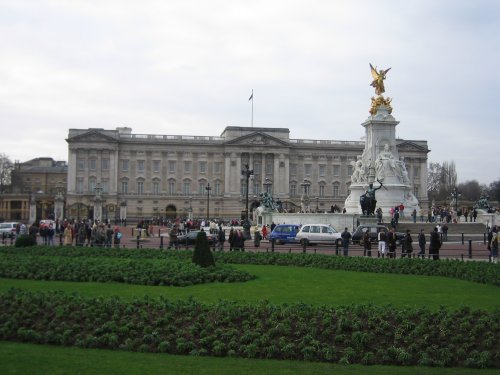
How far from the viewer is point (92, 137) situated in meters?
108

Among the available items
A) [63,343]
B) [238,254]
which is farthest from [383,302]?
[238,254]

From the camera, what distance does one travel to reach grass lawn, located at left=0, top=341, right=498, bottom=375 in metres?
9.55

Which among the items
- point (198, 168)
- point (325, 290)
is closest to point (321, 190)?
point (198, 168)

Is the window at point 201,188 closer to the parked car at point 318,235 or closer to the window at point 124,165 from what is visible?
the window at point 124,165

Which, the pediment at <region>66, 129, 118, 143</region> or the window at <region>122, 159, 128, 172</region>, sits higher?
A: the pediment at <region>66, 129, 118, 143</region>

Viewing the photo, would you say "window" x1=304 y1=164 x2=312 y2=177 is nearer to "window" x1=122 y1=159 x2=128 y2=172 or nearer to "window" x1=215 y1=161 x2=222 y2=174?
"window" x1=215 y1=161 x2=222 y2=174

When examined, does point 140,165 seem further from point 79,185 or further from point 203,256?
point 203,256

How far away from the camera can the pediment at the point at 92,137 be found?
107 metres

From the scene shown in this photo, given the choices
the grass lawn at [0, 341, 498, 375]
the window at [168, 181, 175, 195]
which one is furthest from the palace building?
the grass lawn at [0, 341, 498, 375]

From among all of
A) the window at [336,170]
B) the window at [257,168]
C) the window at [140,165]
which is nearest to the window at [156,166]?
the window at [140,165]

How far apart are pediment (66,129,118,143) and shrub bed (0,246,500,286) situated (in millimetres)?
80262

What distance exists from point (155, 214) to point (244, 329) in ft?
327

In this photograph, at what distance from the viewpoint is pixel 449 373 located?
9938mm

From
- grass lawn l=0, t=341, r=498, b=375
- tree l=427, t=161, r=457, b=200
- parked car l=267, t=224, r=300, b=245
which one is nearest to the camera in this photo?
grass lawn l=0, t=341, r=498, b=375
